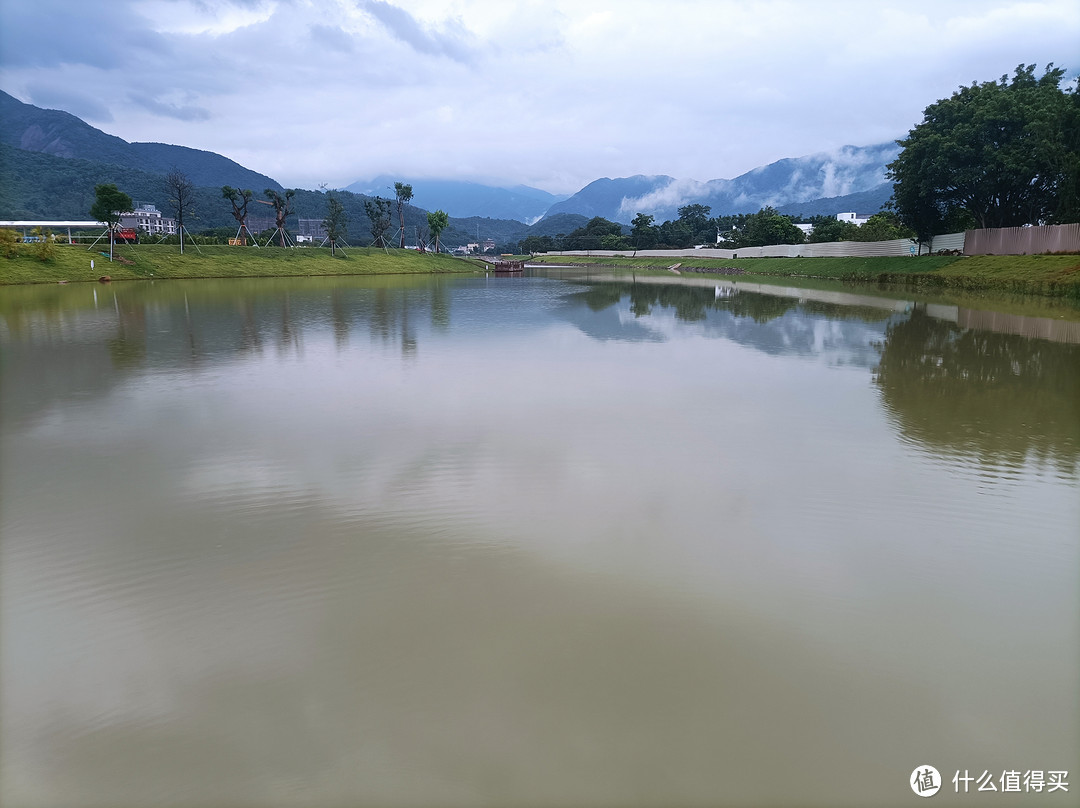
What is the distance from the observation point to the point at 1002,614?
3.82 meters

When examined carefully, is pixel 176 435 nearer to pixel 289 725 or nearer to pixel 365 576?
pixel 365 576

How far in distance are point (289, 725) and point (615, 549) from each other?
2.40m

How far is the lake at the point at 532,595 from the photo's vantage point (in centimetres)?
279

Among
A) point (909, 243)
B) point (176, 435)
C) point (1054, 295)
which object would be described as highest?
point (909, 243)

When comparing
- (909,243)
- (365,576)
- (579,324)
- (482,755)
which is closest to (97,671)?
(365,576)

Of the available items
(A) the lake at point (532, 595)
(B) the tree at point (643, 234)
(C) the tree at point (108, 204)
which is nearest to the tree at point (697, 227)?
(B) the tree at point (643, 234)

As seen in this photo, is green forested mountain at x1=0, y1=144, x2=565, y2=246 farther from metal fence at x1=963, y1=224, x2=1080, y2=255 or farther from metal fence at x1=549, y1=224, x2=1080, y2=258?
metal fence at x1=963, y1=224, x2=1080, y2=255

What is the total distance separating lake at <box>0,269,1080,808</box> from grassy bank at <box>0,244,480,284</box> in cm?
3451

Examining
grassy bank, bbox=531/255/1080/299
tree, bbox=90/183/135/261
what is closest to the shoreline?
grassy bank, bbox=531/255/1080/299

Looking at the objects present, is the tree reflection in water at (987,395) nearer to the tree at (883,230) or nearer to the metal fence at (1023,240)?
the metal fence at (1023,240)

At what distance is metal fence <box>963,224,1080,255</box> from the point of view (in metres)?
27.2

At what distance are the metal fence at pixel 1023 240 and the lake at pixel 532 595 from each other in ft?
81.6

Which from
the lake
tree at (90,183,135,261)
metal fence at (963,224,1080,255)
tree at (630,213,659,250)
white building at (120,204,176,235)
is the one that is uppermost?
white building at (120,204,176,235)

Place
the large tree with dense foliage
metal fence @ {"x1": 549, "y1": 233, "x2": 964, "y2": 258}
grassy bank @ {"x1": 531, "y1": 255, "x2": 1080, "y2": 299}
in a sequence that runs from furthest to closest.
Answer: the large tree with dense foliage → metal fence @ {"x1": 549, "y1": 233, "x2": 964, "y2": 258} → grassy bank @ {"x1": 531, "y1": 255, "x2": 1080, "y2": 299}
